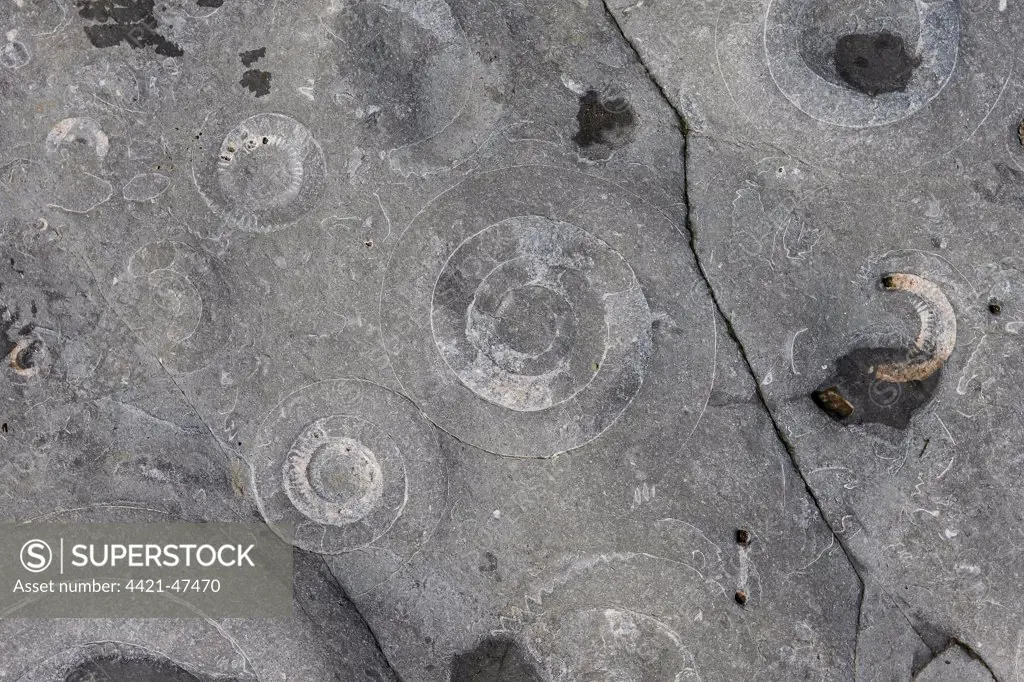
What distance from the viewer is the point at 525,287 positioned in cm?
428

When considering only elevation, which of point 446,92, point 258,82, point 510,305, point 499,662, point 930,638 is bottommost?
point 930,638

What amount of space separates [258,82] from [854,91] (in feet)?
11.0

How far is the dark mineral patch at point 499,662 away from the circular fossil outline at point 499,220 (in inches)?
42.5

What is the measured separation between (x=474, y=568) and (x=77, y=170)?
316 centimetres

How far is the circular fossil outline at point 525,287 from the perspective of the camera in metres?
4.27

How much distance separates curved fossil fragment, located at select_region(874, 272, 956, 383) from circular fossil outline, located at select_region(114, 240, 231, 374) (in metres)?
3.75

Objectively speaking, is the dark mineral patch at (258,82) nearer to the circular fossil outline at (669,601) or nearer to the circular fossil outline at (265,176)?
the circular fossil outline at (265,176)

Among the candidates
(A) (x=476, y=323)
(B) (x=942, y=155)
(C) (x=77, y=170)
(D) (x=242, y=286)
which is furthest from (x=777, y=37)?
(C) (x=77, y=170)

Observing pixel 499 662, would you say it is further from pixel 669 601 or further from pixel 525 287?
pixel 525 287

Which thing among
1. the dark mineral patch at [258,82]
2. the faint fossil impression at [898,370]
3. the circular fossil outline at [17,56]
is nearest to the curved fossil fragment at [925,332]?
the faint fossil impression at [898,370]

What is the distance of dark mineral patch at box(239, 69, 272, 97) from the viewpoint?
4.33 meters

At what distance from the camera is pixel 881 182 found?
436 centimetres

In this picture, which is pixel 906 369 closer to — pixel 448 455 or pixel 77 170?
pixel 448 455

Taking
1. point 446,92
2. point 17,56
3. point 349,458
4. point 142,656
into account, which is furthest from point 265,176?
point 142,656
